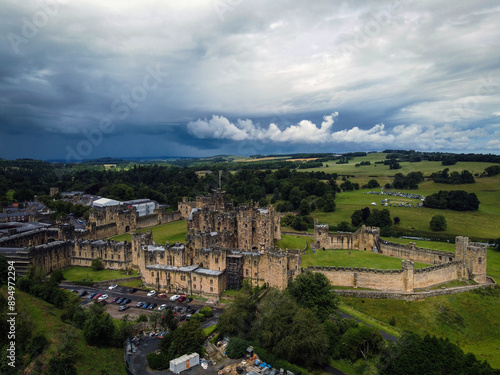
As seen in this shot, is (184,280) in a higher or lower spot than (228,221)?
lower

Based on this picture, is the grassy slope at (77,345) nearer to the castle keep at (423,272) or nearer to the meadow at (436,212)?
the castle keep at (423,272)

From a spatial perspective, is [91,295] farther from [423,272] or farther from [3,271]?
[423,272]

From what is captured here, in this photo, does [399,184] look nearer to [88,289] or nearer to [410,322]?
[410,322]

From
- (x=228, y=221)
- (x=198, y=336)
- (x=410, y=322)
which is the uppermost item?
(x=228, y=221)

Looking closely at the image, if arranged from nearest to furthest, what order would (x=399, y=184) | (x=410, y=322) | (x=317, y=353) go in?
(x=317, y=353) < (x=410, y=322) < (x=399, y=184)

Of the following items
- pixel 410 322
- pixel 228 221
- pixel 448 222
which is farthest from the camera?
pixel 448 222

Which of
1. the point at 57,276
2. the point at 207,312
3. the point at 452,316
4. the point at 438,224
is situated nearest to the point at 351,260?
the point at 452,316

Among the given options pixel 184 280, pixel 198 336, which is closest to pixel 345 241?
pixel 184 280
